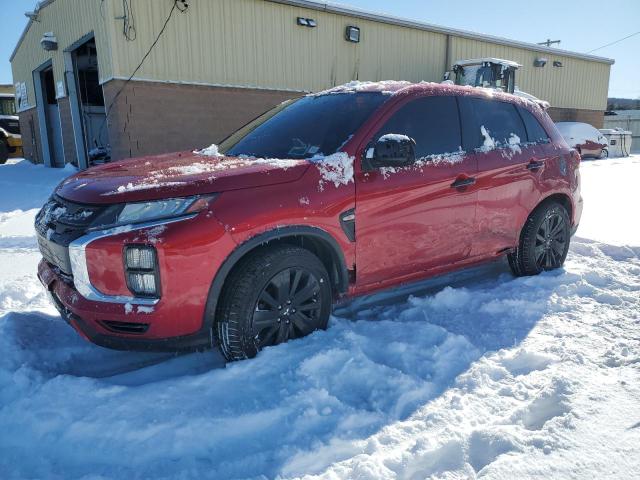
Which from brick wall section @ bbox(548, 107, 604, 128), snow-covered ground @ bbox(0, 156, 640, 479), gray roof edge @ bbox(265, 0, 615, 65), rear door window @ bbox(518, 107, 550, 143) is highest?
gray roof edge @ bbox(265, 0, 615, 65)

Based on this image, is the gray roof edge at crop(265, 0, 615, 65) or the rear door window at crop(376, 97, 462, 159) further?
the gray roof edge at crop(265, 0, 615, 65)

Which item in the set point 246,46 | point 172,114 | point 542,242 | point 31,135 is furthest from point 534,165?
point 31,135

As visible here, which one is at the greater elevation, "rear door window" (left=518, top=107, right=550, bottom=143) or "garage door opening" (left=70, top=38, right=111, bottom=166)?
"garage door opening" (left=70, top=38, right=111, bottom=166)

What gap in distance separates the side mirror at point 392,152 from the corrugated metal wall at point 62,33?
8871 millimetres

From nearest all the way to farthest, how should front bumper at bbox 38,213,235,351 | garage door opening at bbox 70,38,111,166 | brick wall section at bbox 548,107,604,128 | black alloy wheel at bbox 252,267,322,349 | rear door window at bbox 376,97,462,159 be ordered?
1. front bumper at bbox 38,213,235,351
2. black alloy wheel at bbox 252,267,322,349
3. rear door window at bbox 376,97,462,159
4. garage door opening at bbox 70,38,111,166
5. brick wall section at bbox 548,107,604,128

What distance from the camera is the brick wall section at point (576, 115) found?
21.7 meters

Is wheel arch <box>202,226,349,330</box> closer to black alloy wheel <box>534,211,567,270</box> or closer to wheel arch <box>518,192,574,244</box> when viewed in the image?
wheel arch <box>518,192,574,244</box>

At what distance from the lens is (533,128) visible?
13.6ft

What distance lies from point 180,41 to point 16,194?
4.84 metres

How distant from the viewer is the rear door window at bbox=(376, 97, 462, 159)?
3.23 metres

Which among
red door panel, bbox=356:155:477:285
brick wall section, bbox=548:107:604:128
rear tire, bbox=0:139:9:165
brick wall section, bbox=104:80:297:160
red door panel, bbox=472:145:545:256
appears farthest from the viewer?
brick wall section, bbox=548:107:604:128

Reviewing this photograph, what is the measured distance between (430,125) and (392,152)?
0.72m

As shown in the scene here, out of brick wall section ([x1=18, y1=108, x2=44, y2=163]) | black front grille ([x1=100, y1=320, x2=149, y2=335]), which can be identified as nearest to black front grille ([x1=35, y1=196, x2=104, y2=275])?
black front grille ([x1=100, y1=320, x2=149, y2=335])

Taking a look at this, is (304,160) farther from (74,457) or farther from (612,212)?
(612,212)
